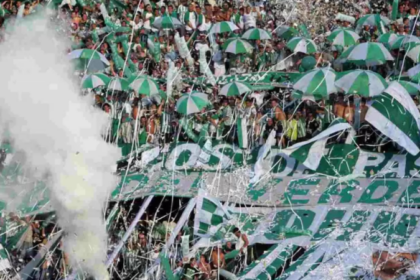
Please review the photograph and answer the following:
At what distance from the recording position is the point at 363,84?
13.9 m

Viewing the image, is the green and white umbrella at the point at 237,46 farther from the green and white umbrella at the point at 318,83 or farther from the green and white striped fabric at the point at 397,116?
the green and white striped fabric at the point at 397,116

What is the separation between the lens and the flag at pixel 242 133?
1424 cm

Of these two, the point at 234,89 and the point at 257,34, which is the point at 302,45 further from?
the point at 234,89

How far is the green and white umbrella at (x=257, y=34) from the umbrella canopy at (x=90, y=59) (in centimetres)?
253

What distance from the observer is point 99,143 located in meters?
13.4

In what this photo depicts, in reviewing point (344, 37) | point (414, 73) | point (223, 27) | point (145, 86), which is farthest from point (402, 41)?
point (145, 86)

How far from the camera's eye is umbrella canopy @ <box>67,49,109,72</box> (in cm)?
1609

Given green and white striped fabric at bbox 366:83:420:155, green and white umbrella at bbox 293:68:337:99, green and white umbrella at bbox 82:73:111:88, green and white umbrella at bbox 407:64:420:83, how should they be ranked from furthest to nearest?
green and white umbrella at bbox 82:73:111:88, green and white umbrella at bbox 407:64:420:83, green and white umbrella at bbox 293:68:337:99, green and white striped fabric at bbox 366:83:420:155

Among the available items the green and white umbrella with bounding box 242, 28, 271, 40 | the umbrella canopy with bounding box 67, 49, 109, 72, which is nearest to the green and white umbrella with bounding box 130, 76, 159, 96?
the umbrella canopy with bounding box 67, 49, 109, 72

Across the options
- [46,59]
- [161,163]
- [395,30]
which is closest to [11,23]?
[46,59]

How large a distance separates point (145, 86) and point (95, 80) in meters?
0.78

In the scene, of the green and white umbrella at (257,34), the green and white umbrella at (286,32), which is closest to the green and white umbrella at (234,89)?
the green and white umbrella at (257,34)

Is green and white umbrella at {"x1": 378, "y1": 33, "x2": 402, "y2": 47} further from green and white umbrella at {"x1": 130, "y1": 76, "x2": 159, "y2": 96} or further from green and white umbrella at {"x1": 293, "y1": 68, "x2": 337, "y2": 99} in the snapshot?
green and white umbrella at {"x1": 130, "y1": 76, "x2": 159, "y2": 96}

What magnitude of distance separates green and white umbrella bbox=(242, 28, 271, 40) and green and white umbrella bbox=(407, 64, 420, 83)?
114 inches
